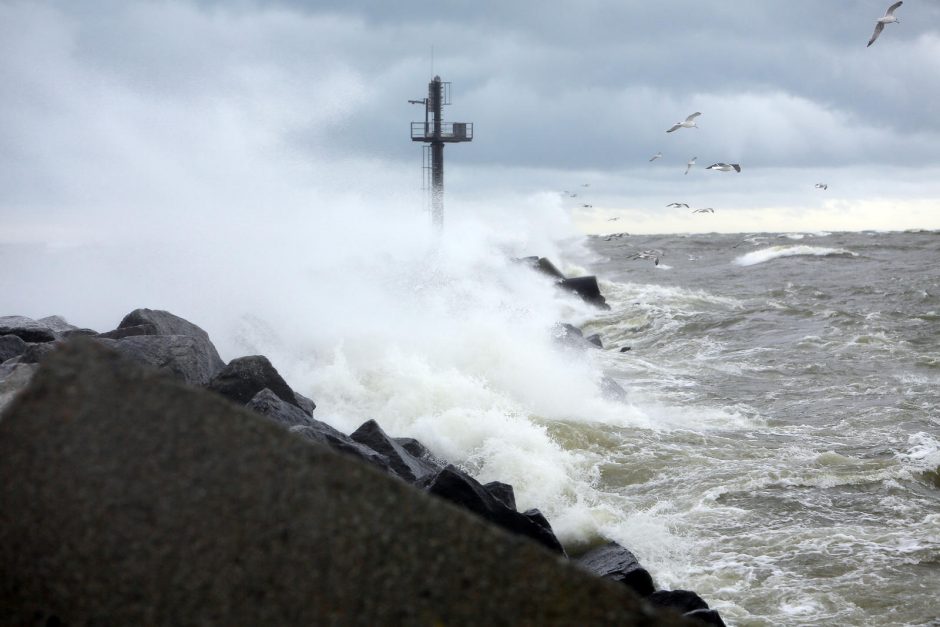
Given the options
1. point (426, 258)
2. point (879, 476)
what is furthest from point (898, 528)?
point (426, 258)

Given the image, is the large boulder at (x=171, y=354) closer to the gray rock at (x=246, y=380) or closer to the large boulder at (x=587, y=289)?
the gray rock at (x=246, y=380)

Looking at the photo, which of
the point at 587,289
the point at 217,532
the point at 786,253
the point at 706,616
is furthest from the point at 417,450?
the point at 786,253

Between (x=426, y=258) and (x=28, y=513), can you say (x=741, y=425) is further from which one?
(x=426, y=258)

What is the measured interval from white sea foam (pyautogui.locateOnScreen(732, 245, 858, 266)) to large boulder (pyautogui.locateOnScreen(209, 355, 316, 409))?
39.9m

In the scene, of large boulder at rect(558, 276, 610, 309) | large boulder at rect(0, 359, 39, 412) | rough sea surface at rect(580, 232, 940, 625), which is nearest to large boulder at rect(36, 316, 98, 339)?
large boulder at rect(0, 359, 39, 412)

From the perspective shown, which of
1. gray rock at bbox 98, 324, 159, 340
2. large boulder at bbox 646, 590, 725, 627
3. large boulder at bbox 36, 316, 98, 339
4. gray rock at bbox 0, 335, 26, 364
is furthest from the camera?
large boulder at bbox 36, 316, 98, 339

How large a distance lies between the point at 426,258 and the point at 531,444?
15.5 m

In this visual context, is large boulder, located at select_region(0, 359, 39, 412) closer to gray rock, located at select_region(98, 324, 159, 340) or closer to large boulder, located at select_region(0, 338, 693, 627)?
gray rock, located at select_region(98, 324, 159, 340)

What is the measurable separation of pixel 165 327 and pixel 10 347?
137 centimetres

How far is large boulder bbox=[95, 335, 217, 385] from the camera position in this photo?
7.29m

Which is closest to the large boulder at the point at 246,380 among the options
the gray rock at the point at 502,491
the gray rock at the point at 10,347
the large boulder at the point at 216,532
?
the gray rock at the point at 502,491

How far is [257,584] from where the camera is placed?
82.4 inches

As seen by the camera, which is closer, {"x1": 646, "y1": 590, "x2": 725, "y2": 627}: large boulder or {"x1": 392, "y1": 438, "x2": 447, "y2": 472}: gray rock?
{"x1": 646, "y1": 590, "x2": 725, "y2": 627}: large boulder

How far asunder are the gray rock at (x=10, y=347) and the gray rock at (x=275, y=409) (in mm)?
2655
